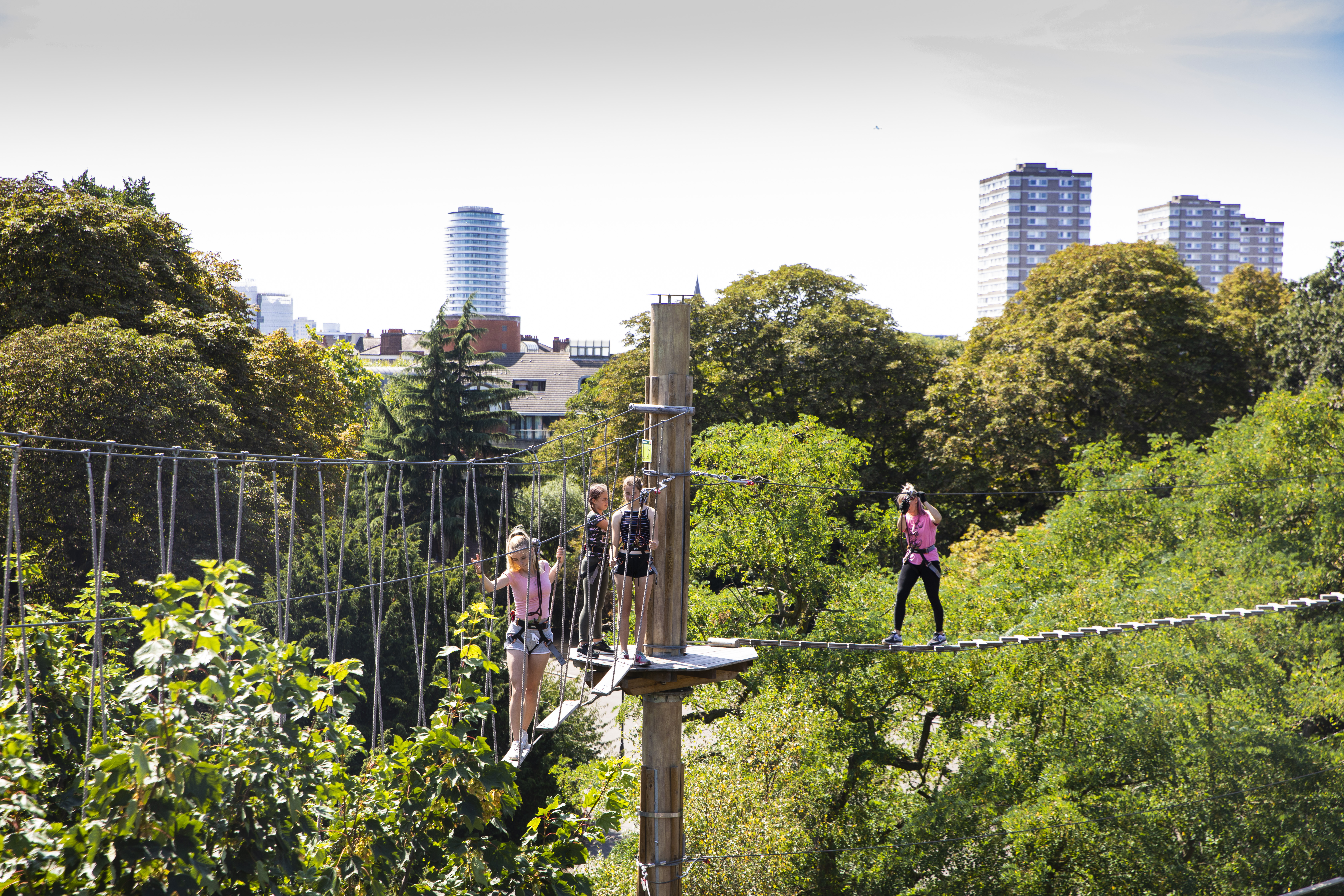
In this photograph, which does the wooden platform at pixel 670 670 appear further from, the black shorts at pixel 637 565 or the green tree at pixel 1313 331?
the green tree at pixel 1313 331

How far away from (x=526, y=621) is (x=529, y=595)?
13cm

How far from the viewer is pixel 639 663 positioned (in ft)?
18.4

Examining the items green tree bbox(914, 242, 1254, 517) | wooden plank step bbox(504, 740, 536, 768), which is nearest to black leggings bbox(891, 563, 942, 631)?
wooden plank step bbox(504, 740, 536, 768)

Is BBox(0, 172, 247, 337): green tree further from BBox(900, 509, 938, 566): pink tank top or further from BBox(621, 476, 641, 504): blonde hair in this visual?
BBox(900, 509, 938, 566): pink tank top

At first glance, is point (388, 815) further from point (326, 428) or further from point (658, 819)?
point (326, 428)

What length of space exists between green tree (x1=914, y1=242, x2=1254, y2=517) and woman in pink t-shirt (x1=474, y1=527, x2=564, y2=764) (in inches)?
710

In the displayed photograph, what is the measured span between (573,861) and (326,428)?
61.2 ft

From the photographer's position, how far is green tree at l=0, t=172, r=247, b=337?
1441cm

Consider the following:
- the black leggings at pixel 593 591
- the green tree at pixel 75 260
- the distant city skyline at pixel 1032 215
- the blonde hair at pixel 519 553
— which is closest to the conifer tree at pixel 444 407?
the green tree at pixel 75 260

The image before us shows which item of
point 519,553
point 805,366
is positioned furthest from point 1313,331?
point 519,553

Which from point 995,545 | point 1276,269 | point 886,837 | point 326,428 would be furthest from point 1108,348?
point 1276,269

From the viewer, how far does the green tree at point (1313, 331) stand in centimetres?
2056

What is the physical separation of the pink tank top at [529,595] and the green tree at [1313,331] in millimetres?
20027

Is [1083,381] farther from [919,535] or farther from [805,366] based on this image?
[919,535]
